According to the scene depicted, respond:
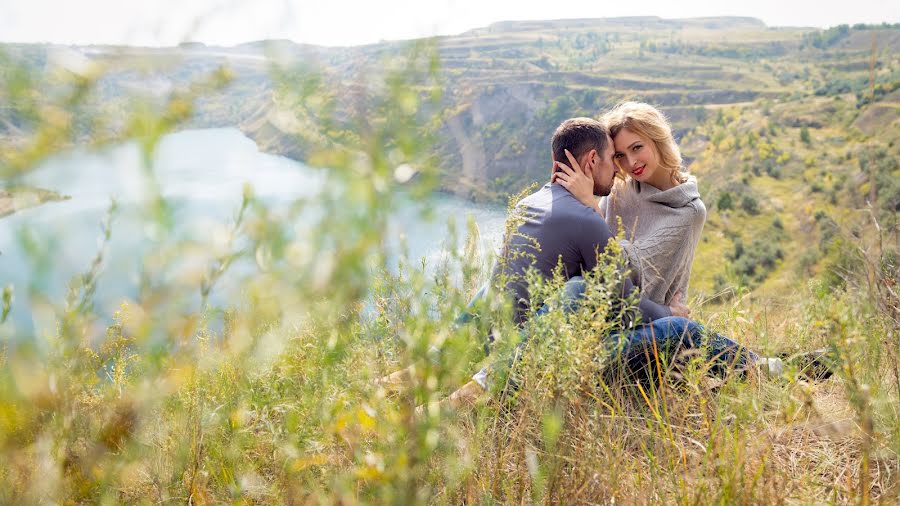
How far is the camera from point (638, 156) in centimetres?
400

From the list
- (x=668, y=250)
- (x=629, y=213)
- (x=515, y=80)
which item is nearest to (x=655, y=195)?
(x=629, y=213)

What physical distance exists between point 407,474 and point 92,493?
649 millimetres

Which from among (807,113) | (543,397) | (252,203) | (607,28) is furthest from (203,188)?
(607,28)

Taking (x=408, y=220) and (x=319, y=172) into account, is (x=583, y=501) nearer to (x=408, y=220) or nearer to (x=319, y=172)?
(x=408, y=220)

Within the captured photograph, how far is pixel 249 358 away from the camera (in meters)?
1.07

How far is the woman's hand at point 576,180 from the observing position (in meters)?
3.51

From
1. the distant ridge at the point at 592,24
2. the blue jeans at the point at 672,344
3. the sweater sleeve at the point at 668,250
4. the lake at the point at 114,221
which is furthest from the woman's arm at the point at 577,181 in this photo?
the distant ridge at the point at 592,24

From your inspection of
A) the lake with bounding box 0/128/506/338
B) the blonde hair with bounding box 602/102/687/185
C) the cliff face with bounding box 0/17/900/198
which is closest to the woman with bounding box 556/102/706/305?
the blonde hair with bounding box 602/102/687/185

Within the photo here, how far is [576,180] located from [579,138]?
0.32m

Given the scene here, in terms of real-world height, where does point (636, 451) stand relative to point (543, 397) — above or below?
below

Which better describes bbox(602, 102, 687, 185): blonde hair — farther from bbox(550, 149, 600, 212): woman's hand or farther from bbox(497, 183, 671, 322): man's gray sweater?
bbox(497, 183, 671, 322): man's gray sweater

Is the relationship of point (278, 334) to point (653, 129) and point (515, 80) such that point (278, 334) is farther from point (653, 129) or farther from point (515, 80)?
point (515, 80)

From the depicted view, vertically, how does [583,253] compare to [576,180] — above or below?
below

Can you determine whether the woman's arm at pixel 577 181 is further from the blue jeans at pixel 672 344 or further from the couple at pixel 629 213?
the blue jeans at pixel 672 344
